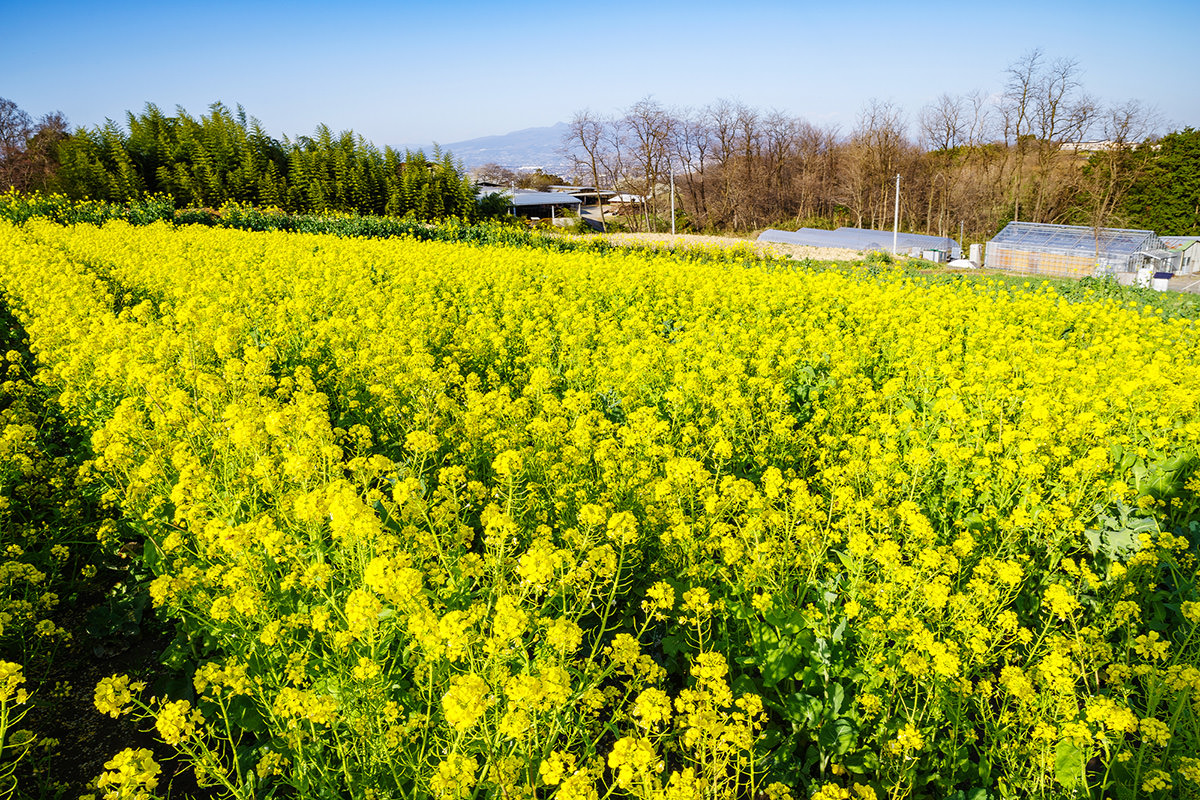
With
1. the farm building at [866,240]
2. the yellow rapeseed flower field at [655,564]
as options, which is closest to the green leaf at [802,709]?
the yellow rapeseed flower field at [655,564]

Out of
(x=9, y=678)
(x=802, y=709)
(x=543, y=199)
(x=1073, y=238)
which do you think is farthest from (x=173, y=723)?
(x=543, y=199)

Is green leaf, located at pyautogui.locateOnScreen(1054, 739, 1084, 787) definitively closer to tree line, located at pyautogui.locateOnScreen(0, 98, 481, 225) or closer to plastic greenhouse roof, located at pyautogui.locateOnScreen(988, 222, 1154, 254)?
tree line, located at pyautogui.locateOnScreen(0, 98, 481, 225)

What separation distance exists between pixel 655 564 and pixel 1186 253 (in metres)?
42.1

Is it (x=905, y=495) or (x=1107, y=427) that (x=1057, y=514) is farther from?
(x=1107, y=427)

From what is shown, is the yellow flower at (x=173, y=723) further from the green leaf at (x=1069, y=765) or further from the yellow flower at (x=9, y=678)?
the green leaf at (x=1069, y=765)

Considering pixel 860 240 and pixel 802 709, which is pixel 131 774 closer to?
pixel 802 709

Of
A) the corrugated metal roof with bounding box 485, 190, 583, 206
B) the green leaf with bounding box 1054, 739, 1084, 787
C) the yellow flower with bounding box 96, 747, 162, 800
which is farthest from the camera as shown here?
the corrugated metal roof with bounding box 485, 190, 583, 206

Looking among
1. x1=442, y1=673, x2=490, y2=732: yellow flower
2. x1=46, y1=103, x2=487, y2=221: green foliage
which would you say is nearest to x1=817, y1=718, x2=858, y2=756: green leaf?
x1=442, y1=673, x2=490, y2=732: yellow flower

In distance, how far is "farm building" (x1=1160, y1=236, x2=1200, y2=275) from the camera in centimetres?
3219

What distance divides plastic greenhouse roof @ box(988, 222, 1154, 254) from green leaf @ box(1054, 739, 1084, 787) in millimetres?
33504

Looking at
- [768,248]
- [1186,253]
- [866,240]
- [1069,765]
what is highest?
[866,240]

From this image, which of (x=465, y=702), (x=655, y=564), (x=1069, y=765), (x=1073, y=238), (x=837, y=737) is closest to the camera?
(x=465, y=702)

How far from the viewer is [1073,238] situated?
30.8 m

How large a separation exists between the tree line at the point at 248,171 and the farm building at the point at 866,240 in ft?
64.0
